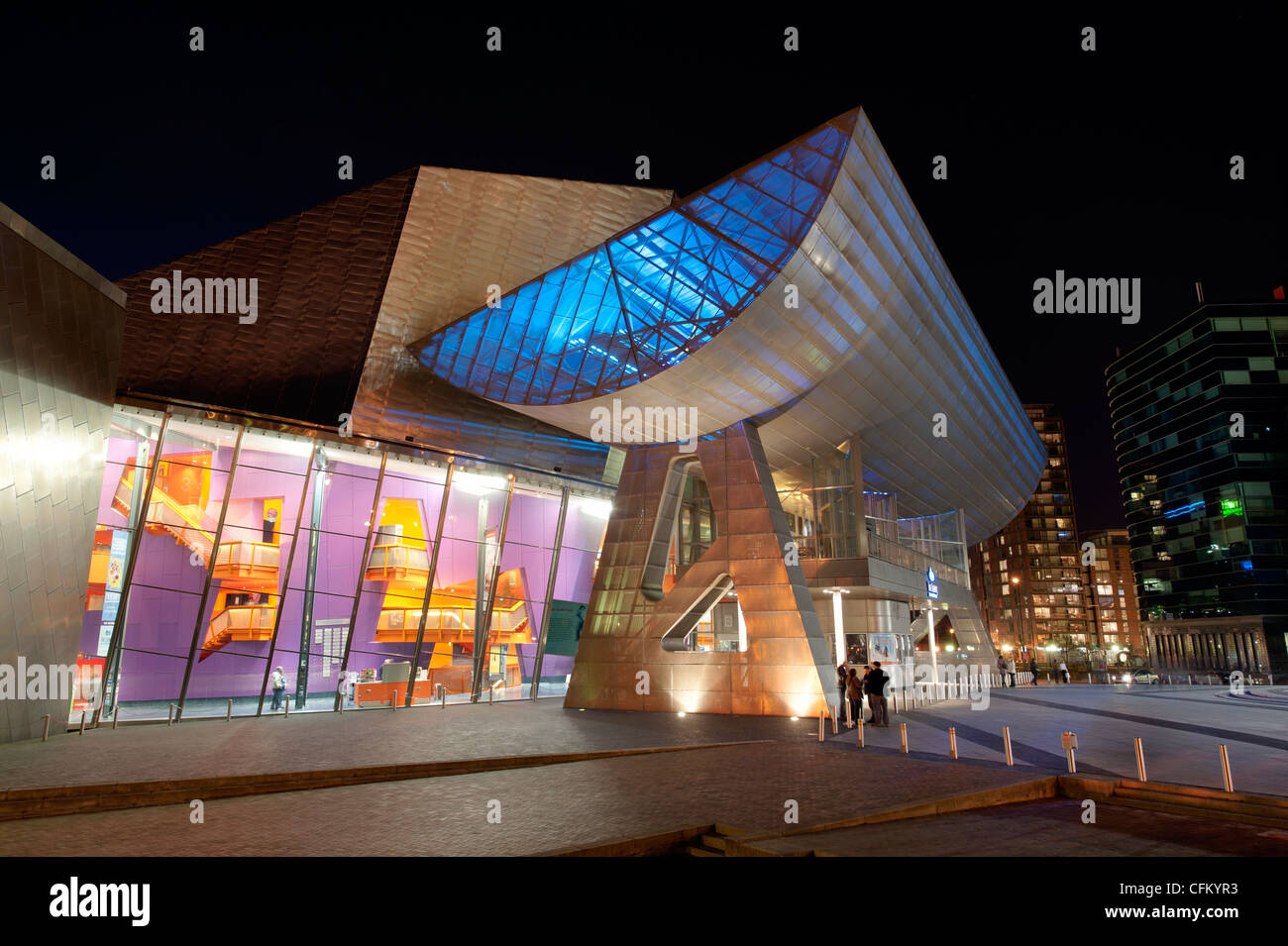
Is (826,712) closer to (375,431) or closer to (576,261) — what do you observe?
(576,261)

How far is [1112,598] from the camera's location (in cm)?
A: 14988

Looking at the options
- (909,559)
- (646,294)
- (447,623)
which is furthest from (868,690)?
(909,559)

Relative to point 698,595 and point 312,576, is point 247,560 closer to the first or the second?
point 312,576

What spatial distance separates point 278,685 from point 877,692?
19646mm

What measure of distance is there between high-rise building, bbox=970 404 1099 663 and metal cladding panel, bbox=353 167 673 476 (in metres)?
127

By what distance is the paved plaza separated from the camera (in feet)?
26.7

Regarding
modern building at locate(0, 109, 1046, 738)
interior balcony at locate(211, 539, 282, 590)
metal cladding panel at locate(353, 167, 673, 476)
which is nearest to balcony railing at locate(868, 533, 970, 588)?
modern building at locate(0, 109, 1046, 738)

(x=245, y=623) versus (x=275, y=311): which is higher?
(x=275, y=311)

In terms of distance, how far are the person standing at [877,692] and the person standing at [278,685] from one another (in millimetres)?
19078

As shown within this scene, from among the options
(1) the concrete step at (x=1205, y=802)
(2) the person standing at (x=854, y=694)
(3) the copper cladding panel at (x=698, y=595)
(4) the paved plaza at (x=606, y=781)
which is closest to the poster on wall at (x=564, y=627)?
(3) the copper cladding panel at (x=698, y=595)
